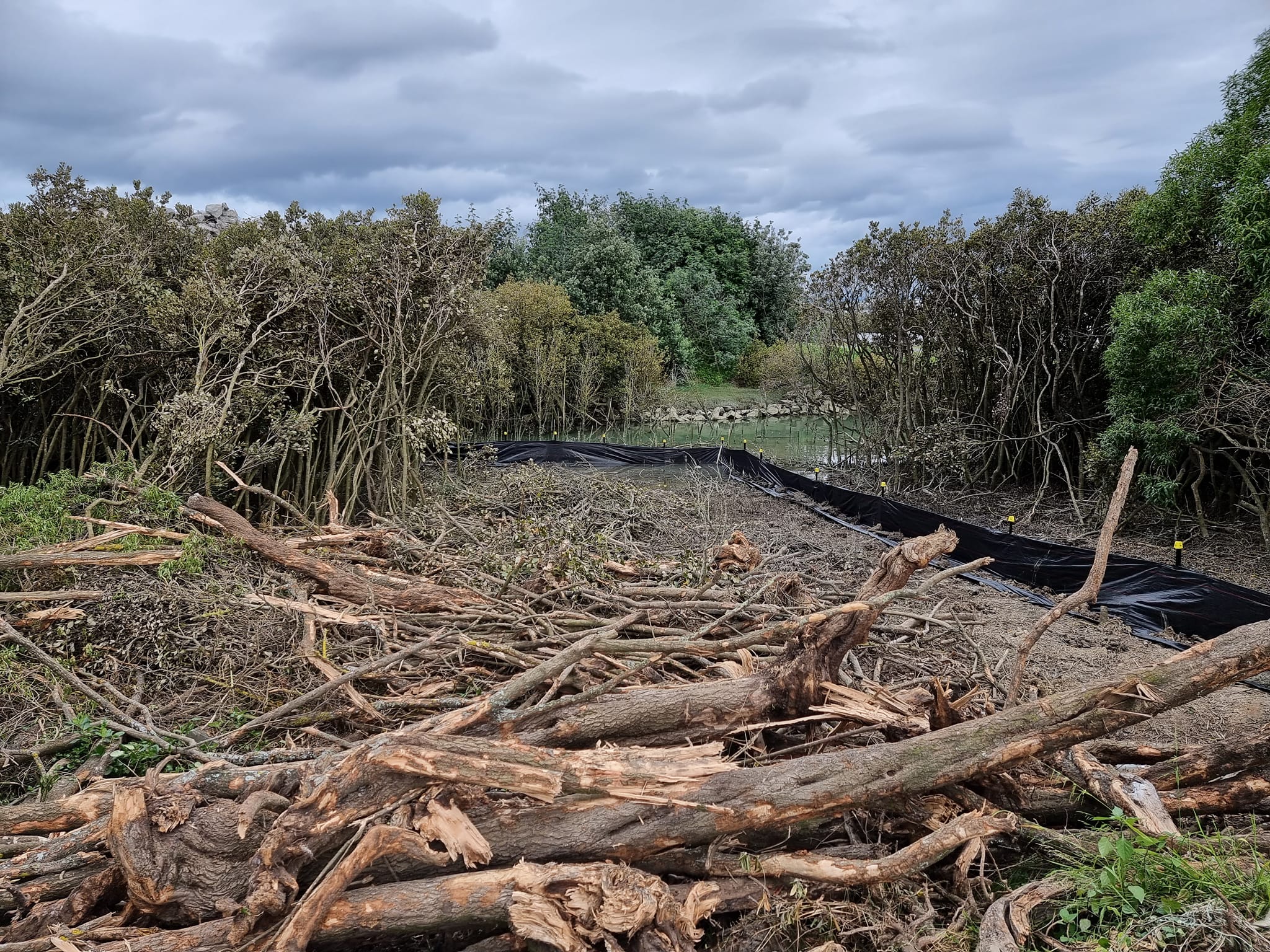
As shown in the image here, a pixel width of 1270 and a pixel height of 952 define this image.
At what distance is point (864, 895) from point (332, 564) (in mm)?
3926

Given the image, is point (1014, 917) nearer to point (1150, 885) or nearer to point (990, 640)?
point (1150, 885)

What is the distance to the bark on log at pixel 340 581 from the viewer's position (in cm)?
467

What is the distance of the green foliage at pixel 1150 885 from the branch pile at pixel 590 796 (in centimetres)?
13

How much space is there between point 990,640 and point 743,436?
18.3 m

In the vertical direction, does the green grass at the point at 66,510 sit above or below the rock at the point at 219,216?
below

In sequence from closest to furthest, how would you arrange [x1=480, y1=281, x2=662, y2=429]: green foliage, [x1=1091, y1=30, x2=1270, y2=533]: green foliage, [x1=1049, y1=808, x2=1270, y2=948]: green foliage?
[x1=1049, y1=808, x2=1270, y2=948]: green foliage
[x1=1091, y1=30, x2=1270, y2=533]: green foliage
[x1=480, y1=281, x2=662, y2=429]: green foliage

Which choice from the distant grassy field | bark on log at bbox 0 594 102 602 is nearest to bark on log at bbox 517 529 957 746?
bark on log at bbox 0 594 102 602

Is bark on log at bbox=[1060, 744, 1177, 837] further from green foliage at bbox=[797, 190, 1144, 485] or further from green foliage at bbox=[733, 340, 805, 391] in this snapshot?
green foliage at bbox=[733, 340, 805, 391]

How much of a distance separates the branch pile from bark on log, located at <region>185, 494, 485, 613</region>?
0.95 metres

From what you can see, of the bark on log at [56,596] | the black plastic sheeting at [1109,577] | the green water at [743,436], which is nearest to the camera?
the bark on log at [56,596]

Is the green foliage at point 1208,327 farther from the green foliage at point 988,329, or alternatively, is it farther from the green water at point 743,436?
the green water at point 743,436

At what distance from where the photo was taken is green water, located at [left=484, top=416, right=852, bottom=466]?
1753cm

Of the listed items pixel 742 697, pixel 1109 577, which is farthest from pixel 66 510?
pixel 1109 577

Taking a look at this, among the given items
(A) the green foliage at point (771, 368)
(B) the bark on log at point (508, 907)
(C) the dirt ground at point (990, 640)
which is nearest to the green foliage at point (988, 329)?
(C) the dirt ground at point (990, 640)
